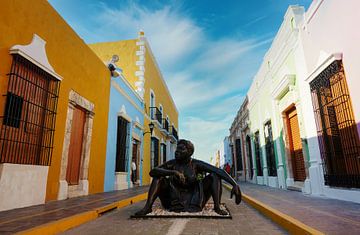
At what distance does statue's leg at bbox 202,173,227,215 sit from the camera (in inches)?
149

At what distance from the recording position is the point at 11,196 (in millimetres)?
4199

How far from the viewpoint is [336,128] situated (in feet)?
19.0

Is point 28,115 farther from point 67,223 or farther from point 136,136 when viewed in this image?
point 136,136

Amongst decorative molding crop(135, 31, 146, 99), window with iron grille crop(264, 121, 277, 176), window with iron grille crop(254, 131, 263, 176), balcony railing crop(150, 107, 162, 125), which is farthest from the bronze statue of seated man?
balcony railing crop(150, 107, 162, 125)

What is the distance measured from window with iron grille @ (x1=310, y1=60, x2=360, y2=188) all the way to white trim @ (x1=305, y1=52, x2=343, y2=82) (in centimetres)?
8

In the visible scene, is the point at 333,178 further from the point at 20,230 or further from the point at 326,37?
the point at 20,230

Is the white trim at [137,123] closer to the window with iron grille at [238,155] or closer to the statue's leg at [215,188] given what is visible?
the statue's leg at [215,188]

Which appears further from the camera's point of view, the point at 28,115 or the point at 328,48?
the point at 328,48

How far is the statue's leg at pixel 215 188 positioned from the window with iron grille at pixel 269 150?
8.05 meters

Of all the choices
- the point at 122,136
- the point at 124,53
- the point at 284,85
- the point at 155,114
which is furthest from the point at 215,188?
the point at 155,114

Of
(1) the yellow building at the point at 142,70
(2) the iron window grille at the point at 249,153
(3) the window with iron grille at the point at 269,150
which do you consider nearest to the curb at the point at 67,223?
(3) the window with iron grille at the point at 269,150

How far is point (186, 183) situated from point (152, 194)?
566 mm

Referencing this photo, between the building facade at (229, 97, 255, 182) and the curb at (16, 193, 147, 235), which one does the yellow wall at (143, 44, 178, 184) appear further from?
the curb at (16, 193, 147, 235)

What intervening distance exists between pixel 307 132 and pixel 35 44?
734 centimetres
